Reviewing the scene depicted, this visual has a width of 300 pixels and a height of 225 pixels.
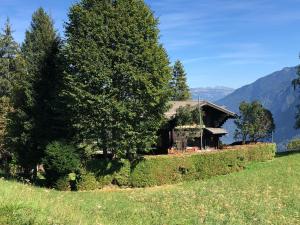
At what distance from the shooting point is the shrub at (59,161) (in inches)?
1332

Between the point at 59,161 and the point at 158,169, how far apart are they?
25.5 feet

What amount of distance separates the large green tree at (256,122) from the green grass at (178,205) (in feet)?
183

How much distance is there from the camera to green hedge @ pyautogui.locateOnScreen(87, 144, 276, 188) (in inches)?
1405

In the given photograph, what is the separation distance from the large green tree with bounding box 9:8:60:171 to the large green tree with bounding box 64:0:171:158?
312 cm

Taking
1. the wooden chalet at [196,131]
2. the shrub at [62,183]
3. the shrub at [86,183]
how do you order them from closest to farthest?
the shrub at [62,183] → the shrub at [86,183] → the wooden chalet at [196,131]

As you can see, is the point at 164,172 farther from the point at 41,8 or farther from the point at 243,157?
the point at 41,8

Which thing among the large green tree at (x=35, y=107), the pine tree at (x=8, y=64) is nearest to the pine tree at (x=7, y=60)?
the pine tree at (x=8, y=64)

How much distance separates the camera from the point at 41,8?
195 ft

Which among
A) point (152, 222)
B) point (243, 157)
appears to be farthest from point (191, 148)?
point (152, 222)

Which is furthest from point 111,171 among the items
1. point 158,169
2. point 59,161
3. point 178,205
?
point 178,205

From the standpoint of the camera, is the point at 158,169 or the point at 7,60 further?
the point at 7,60

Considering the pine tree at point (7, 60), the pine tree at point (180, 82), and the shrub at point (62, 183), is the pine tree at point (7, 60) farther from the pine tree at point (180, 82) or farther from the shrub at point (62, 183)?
the pine tree at point (180, 82)

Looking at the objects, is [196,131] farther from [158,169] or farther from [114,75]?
[114,75]

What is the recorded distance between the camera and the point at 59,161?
3388cm
